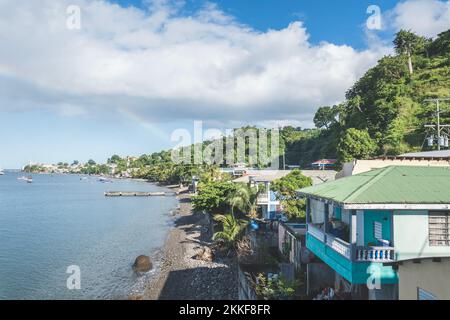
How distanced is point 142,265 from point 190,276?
657 cm

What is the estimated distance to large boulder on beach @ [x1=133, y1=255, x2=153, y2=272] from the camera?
33.6 meters

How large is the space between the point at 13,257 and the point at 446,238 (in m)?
40.5

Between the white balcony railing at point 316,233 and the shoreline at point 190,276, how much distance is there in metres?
7.92

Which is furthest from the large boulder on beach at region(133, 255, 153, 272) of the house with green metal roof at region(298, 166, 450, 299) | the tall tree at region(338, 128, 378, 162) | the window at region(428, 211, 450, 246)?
the tall tree at region(338, 128, 378, 162)

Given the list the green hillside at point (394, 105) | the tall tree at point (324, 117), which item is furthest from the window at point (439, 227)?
the tall tree at point (324, 117)

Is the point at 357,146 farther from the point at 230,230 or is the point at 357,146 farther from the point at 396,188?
the point at 396,188

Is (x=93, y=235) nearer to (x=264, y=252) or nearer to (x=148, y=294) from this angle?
(x=148, y=294)

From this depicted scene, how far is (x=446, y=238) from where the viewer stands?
13.2m

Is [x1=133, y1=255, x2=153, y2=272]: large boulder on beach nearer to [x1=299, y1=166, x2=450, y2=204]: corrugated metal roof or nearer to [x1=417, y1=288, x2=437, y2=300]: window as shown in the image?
[x1=299, y1=166, x2=450, y2=204]: corrugated metal roof

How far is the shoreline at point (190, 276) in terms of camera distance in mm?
25438

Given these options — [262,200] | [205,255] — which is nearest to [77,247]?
[205,255]

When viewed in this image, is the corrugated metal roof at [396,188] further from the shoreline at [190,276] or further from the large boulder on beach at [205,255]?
the large boulder on beach at [205,255]

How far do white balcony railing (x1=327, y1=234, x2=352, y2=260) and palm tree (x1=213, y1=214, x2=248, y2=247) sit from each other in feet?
55.6

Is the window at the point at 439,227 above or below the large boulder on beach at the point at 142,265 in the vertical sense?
above
